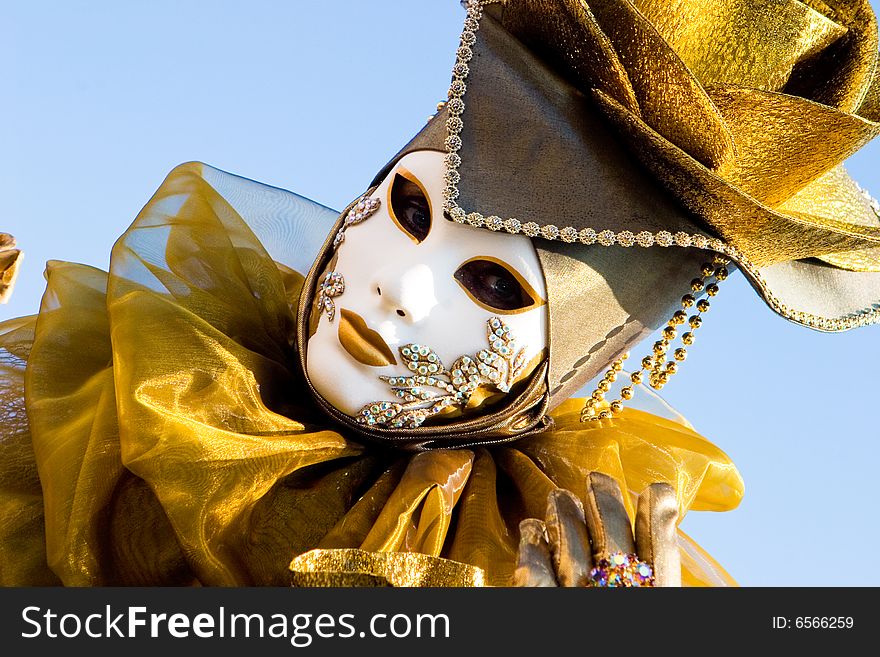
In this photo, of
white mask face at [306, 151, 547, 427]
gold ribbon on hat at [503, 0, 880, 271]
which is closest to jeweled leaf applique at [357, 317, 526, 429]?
white mask face at [306, 151, 547, 427]

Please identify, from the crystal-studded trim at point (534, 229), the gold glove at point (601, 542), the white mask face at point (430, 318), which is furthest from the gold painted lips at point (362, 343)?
the gold glove at point (601, 542)

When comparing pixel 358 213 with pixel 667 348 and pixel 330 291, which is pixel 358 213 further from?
pixel 667 348

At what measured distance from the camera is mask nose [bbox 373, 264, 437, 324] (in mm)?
1567

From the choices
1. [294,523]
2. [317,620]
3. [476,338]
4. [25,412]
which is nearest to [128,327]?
[25,412]

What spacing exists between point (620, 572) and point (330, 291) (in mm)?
696

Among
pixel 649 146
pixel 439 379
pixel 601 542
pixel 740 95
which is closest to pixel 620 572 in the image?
pixel 601 542

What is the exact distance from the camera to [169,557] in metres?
1.53

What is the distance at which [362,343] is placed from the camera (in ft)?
5.24

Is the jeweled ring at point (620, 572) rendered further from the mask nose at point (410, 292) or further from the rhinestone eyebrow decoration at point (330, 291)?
the rhinestone eyebrow decoration at point (330, 291)

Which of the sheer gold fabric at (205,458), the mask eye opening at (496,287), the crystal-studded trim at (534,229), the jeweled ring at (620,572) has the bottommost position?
the jeweled ring at (620,572)

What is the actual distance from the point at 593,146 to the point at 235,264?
690mm

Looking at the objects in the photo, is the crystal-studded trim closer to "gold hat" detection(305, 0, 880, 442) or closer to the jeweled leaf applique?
"gold hat" detection(305, 0, 880, 442)

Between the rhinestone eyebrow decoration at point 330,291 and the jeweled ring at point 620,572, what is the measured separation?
0.64 m

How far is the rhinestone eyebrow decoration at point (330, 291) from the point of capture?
1.65 meters
